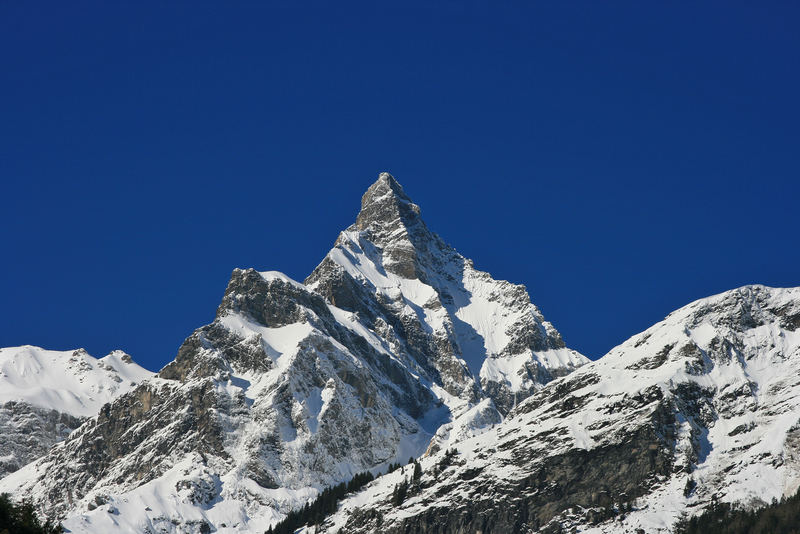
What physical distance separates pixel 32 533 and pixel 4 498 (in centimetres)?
709

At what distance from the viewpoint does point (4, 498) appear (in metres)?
126

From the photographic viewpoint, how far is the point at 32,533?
397ft
